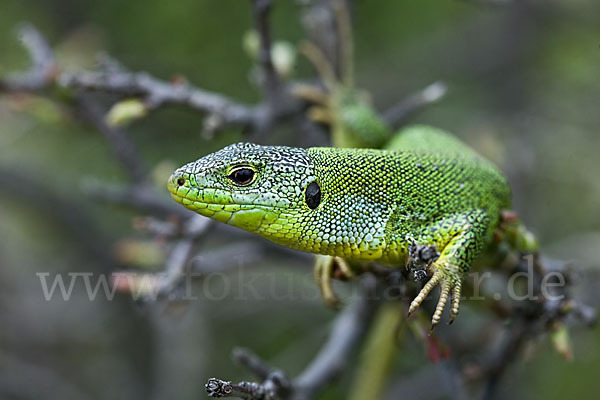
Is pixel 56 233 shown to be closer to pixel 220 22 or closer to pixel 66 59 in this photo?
pixel 66 59

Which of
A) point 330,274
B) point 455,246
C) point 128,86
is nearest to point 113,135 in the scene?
point 128,86

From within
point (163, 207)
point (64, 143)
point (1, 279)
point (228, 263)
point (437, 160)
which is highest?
point (64, 143)

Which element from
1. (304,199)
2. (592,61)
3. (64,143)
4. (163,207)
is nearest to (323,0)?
(163,207)

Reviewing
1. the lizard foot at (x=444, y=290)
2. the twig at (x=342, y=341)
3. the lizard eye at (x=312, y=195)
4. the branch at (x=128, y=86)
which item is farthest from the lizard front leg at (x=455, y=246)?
the branch at (x=128, y=86)

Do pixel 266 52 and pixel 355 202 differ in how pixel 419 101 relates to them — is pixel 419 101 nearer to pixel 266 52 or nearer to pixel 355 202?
pixel 266 52

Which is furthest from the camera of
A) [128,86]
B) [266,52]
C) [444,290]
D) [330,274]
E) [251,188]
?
[266,52]

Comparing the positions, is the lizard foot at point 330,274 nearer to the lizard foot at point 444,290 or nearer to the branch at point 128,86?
the lizard foot at point 444,290

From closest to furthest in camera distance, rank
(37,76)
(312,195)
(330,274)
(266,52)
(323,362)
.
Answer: (312,195)
(330,274)
(266,52)
(323,362)
(37,76)
